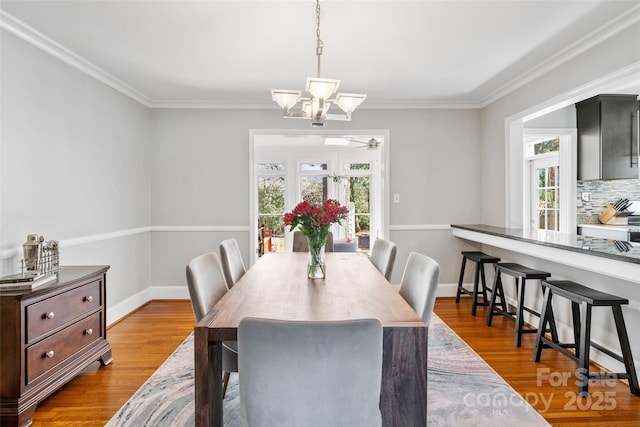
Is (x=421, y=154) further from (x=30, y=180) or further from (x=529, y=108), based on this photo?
(x=30, y=180)

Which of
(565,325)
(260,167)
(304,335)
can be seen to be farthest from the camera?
(260,167)

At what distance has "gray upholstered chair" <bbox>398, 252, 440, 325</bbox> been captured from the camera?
5.83 ft

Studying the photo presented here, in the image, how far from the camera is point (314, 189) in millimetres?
7688

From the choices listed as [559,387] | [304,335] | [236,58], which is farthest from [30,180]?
[559,387]

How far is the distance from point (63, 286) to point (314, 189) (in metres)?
5.66

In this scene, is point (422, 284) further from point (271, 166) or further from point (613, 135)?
point (271, 166)

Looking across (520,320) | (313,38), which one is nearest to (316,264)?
(313,38)

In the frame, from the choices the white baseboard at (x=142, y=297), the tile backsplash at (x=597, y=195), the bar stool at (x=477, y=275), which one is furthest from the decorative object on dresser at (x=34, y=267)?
the tile backsplash at (x=597, y=195)

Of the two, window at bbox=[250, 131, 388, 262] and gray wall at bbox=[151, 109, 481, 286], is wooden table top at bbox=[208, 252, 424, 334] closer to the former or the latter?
gray wall at bbox=[151, 109, 481, 286]

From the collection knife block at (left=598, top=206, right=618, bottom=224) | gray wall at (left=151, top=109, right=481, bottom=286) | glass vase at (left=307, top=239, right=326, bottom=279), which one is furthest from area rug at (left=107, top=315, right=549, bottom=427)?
knife block at (left=598, top=206, right=618, bottom=224)

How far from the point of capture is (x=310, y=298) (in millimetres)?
1820

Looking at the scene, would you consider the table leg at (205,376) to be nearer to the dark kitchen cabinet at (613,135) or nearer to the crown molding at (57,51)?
the crown molding at (57,51)

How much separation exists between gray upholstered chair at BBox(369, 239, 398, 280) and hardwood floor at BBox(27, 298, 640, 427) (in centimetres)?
106

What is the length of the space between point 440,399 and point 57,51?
12.2 ft
